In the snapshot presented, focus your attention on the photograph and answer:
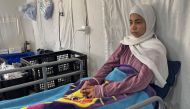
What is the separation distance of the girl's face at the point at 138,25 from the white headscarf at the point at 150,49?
26mm

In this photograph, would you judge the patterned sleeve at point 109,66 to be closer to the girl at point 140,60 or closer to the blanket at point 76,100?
the girl at point 140,60

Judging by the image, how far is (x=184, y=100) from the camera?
170 cm

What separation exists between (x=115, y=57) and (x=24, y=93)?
1480 mm

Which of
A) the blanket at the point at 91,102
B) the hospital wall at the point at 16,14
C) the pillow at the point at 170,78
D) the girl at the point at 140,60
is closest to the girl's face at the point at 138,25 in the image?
the girl at the point at 140,60

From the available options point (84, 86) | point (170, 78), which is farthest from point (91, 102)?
point (170, 78)

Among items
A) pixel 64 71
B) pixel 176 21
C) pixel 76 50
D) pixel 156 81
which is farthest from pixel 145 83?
pixel 76 50

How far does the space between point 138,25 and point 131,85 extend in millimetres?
489

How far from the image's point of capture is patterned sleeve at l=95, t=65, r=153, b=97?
5.22 ft

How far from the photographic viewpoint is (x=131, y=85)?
5.24 feet

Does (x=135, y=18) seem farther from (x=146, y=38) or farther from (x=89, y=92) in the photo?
(x=89, y=92)

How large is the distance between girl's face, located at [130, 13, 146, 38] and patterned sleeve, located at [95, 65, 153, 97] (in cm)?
31

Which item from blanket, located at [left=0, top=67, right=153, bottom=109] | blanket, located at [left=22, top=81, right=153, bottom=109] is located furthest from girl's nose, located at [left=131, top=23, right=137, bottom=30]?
blanket, located at [left=22, top=81, right=153, bottom=109]

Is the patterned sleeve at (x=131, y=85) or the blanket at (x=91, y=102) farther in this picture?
the patterned sleeve at (x=131, y=85)

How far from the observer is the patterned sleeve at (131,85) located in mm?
1590
